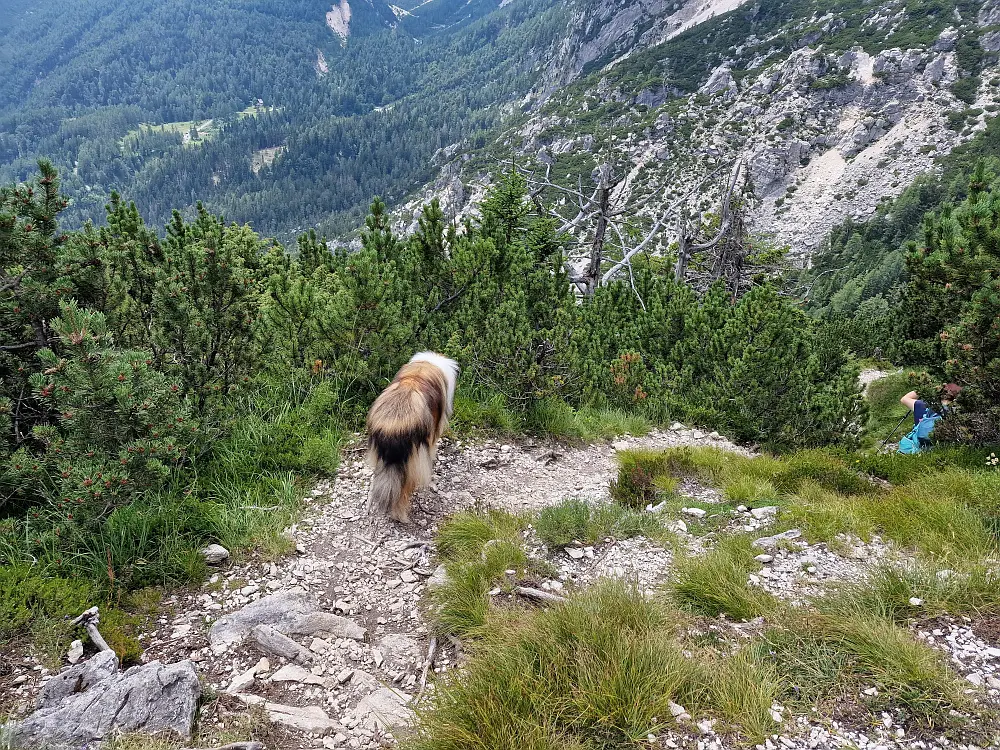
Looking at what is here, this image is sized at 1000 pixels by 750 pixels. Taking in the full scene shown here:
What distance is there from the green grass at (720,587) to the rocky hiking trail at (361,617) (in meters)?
0.13

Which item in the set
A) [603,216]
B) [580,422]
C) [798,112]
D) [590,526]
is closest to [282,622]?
[590,526]

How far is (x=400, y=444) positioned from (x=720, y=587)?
2.91 m

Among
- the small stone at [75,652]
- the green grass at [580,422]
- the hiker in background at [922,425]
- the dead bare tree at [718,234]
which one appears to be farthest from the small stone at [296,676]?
the dead bare tree at [718,234]

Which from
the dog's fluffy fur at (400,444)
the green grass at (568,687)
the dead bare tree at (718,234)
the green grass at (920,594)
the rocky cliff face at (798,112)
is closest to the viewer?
the green grass at (568,687)

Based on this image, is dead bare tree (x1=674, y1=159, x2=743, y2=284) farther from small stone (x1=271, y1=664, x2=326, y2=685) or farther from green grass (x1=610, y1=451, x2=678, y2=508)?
small stone (x1=271, y1=664, x2=326, y2=685)

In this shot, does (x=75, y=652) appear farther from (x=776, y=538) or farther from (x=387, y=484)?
(x=776, y=538)

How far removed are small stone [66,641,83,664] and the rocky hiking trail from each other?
119 millimetres

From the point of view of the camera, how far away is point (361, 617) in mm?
4070

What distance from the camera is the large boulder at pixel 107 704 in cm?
257

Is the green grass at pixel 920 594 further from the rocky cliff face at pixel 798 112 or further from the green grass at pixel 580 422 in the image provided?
the rocky cliff face at pixel 798 112

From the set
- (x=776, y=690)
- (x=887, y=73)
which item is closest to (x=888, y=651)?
(x=776, y=690)

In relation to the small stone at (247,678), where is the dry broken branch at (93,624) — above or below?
above

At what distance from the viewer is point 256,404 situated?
6.14 meters

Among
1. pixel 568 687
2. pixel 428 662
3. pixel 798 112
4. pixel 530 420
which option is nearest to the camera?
pixel 568 687
